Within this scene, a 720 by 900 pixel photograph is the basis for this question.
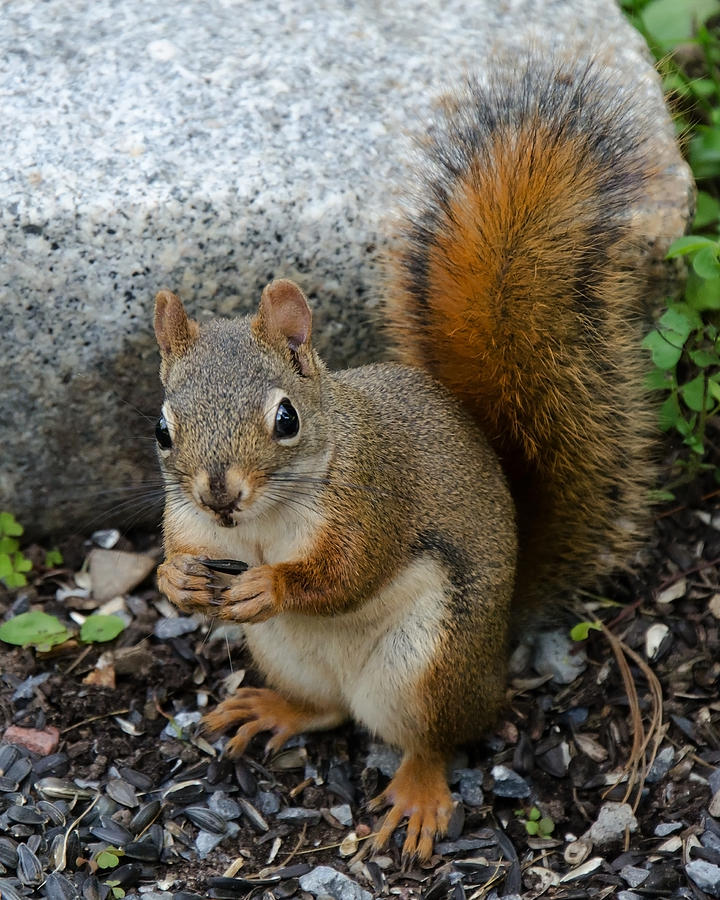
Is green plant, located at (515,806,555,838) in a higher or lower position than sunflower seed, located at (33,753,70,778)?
lower

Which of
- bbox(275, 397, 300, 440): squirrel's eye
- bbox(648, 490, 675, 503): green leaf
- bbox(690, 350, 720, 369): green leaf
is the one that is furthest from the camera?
bbox(648, 490, 675, 503): green leaf

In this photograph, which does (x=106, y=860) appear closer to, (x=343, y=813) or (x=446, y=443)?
(x=343, y=813)

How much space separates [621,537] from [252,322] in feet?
3.28

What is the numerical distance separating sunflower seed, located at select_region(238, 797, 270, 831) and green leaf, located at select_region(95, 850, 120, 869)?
11.3 inches

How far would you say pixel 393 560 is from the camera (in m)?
2.26

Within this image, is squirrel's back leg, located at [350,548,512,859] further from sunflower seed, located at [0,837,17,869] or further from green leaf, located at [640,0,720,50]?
green leaf, located at [640,0,720,50]

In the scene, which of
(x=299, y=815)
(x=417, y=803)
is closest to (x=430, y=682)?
(x=417, y=803)

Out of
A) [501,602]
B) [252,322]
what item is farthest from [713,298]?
[252,322]

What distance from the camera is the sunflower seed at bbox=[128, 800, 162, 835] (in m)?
2.33

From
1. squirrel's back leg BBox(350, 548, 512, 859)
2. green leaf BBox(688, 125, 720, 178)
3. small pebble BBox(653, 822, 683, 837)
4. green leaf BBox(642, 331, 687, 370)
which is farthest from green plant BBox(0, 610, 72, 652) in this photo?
green leaf BBox(688, 125, 720, 178)

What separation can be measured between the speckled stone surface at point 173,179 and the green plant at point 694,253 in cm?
19

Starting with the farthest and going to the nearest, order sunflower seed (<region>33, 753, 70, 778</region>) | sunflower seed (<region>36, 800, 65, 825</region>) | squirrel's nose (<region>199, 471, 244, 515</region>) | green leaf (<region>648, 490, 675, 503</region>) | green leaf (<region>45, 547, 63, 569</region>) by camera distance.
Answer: green leaf (<region>45, 547, 63, 569</region>) < green leaf (<region>648, 490, 675, 503</region>) < sunflower seed (<region>33, 753, 70, 778</region>) < sunflower seed (<region>36, 800, 65, 825</region>) < squirrel's nose (<region>199, 471, 244, 515</region>)

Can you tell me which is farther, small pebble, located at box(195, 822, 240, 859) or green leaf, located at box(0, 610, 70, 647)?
green leaf, located at box(0, 610, 70, 647)

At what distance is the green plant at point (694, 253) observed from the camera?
2.54m
